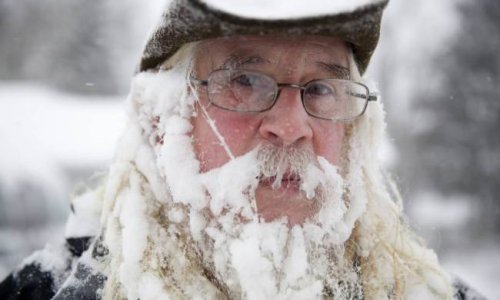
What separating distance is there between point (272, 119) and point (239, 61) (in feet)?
0.81

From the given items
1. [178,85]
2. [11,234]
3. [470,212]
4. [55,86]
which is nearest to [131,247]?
[178,85]

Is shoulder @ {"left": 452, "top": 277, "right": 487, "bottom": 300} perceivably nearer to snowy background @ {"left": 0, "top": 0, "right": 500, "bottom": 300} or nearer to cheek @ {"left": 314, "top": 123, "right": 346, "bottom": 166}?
cheek @ {"left": 314, "top": 123, "right": 346, "bottom": 166}

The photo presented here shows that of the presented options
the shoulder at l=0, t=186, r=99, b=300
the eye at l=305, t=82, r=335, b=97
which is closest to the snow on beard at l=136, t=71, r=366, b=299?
the eye at l=305, t=82, r=335, b=97

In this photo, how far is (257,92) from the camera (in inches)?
65.9

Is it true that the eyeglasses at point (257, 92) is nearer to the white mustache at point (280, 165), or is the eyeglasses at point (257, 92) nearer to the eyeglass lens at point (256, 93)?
the eyeglass lens at point (256, 93)

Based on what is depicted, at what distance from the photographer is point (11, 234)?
24.9 ft

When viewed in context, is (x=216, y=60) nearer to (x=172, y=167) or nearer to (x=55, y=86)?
(x=172, y=167)

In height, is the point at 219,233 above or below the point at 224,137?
below

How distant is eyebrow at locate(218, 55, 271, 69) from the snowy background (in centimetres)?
688

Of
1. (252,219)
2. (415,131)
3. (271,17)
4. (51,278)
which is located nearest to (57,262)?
(51,278)

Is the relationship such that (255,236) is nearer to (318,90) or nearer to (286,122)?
(286,122)

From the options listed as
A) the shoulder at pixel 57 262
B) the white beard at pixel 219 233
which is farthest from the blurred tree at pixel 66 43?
the white beard at pixel 219 233

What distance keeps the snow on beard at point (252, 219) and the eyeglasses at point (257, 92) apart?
0.44ft

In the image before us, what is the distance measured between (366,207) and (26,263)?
5.37ft
